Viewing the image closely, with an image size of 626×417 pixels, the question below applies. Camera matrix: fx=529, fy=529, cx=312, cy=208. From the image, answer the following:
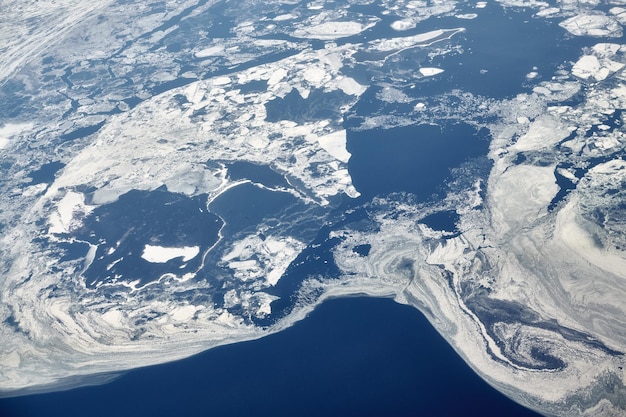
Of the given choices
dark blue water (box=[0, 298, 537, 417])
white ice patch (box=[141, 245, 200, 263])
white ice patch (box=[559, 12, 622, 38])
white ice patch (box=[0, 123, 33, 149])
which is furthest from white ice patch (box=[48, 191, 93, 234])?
white ice patch (box=[559, 12, 622, 38])

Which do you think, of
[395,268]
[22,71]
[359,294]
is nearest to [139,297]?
[359,294]

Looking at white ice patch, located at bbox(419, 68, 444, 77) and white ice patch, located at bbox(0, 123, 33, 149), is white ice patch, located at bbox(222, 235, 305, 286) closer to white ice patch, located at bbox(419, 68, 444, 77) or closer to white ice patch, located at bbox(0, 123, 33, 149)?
white ice patch, located at bbox(419, 68, 444, 77)

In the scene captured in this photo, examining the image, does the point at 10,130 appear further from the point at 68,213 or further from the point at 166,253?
the point at 166,253

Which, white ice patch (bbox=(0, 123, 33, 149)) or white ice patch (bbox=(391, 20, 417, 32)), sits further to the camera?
white ice patch (bbox=(391, 20, 417, 32))

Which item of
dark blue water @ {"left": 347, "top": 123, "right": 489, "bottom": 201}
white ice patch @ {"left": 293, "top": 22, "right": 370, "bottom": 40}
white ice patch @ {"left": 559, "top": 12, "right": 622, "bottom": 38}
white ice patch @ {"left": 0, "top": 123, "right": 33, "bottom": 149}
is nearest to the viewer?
dark blue water @ {"left": 347, "top": 123, "right": 489, "bottom": 201}

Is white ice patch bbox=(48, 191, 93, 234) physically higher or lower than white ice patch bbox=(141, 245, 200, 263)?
higher

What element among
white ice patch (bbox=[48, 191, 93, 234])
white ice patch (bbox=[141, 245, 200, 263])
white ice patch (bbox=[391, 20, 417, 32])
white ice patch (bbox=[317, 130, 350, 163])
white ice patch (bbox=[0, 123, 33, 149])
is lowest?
white ice patch (bbox=[141, 245, 200, 263])

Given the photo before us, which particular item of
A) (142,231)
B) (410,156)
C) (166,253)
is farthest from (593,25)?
(142,231)
